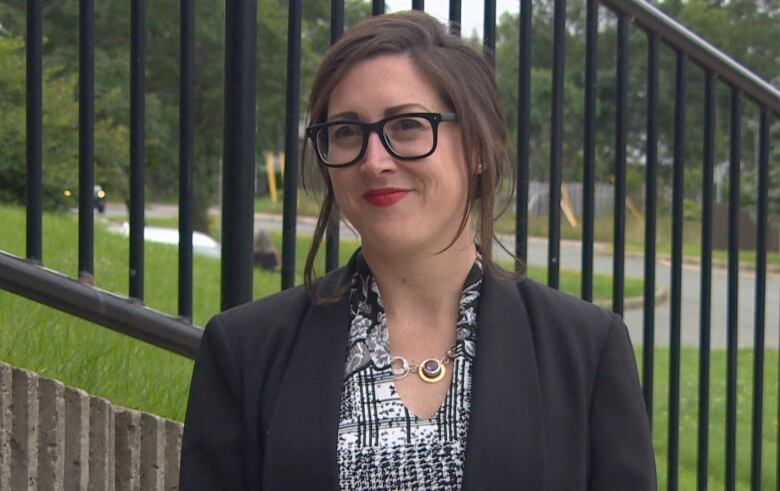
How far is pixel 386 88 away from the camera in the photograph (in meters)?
1.74

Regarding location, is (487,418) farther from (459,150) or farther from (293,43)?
(293,43)

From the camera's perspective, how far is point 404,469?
1.67 metres

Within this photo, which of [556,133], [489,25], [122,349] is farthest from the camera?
[122,349]

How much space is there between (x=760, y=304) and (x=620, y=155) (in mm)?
909

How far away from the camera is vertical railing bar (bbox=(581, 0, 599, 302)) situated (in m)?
3.22

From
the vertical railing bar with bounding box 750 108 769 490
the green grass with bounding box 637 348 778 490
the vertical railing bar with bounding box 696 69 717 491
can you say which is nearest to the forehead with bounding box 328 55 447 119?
the vertical railing bar with bounding box 696 69 717 491

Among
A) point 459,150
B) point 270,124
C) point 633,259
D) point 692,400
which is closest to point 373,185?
point 459,150

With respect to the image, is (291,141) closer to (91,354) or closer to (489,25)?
(489,25)

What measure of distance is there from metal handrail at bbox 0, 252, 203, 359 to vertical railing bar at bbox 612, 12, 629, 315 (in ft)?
3.92

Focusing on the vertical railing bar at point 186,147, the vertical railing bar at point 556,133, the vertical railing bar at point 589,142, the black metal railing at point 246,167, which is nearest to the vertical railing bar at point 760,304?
the black metal railing at point 246,167

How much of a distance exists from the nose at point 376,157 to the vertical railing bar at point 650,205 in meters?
1.75

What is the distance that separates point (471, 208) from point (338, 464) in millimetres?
444

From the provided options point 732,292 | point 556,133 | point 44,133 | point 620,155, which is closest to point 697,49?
point 620,155

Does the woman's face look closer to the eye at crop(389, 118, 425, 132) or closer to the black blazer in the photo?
the eye at crop(389, 118, 425, 132)
